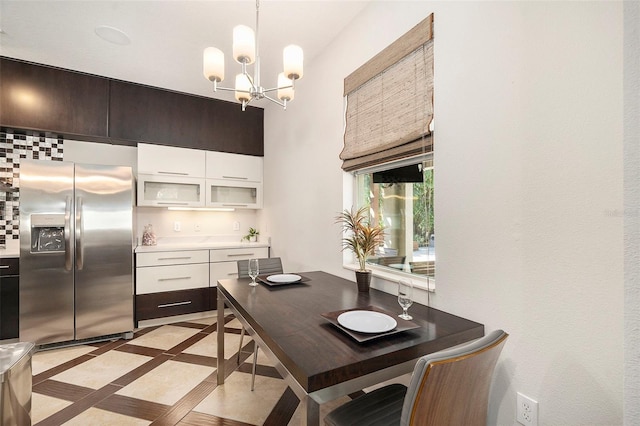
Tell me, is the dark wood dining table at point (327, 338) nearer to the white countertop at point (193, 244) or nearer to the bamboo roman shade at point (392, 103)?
the bamboo roman shade at point (392, 103)

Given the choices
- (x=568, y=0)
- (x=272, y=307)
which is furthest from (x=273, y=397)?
(x=568, y=0)

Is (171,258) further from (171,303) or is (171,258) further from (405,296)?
(405,296)

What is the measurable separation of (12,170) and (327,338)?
157 inches

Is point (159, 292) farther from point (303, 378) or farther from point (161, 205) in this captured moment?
point (303, 378)

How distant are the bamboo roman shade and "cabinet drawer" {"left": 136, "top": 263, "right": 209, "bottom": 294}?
2234 millimetres

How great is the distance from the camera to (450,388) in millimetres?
836

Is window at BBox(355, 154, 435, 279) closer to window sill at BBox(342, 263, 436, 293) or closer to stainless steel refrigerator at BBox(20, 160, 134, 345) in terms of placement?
window sill at BBox(342, 263, 436, 293)

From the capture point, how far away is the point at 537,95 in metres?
1.16

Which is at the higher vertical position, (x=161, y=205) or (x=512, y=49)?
(x=512, y=49)

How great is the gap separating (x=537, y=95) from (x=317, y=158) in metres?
1.81

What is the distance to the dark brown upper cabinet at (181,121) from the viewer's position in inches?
130

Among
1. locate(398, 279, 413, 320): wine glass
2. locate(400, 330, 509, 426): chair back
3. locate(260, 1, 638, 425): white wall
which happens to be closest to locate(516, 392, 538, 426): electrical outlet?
locate(260, 1, 638, 425): white wall

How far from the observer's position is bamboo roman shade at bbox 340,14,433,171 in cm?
167

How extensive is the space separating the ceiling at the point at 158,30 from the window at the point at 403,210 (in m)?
1.30
